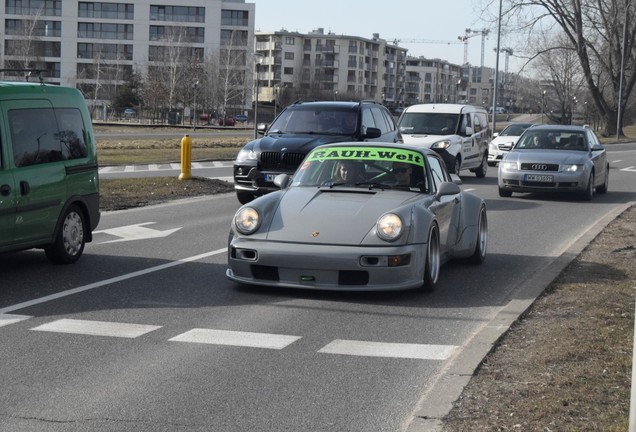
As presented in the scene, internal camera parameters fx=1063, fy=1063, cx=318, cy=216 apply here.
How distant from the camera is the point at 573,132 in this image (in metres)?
22.9

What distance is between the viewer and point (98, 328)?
7.90 meters

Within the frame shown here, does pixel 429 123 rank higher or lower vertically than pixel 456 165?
higher

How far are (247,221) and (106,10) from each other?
4010 inches

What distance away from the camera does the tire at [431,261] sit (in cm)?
966

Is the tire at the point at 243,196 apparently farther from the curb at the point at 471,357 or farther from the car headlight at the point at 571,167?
the curb at the point at 471,357

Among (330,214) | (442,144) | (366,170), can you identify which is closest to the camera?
(330,214)

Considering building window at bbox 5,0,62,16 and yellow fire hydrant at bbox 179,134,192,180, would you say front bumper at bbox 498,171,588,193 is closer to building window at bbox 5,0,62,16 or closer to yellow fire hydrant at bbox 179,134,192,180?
yellow fire hydrant at bbox 179,134,192,180

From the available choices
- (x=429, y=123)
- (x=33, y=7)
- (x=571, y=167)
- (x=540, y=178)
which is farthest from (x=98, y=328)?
(x=33, y=7)

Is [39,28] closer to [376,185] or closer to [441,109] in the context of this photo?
[441,109]

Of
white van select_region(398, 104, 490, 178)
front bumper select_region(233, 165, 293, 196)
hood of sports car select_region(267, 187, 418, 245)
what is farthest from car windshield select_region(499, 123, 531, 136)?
hood of sports car select_region(267, 187, 418, 245)

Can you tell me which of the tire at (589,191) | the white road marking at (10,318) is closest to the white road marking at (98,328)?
the white road marking at (10,318)

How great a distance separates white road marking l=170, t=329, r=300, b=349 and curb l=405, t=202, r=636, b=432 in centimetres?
130

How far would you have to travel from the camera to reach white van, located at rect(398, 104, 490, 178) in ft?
85.5

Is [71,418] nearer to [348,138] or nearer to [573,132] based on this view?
[348,138]
